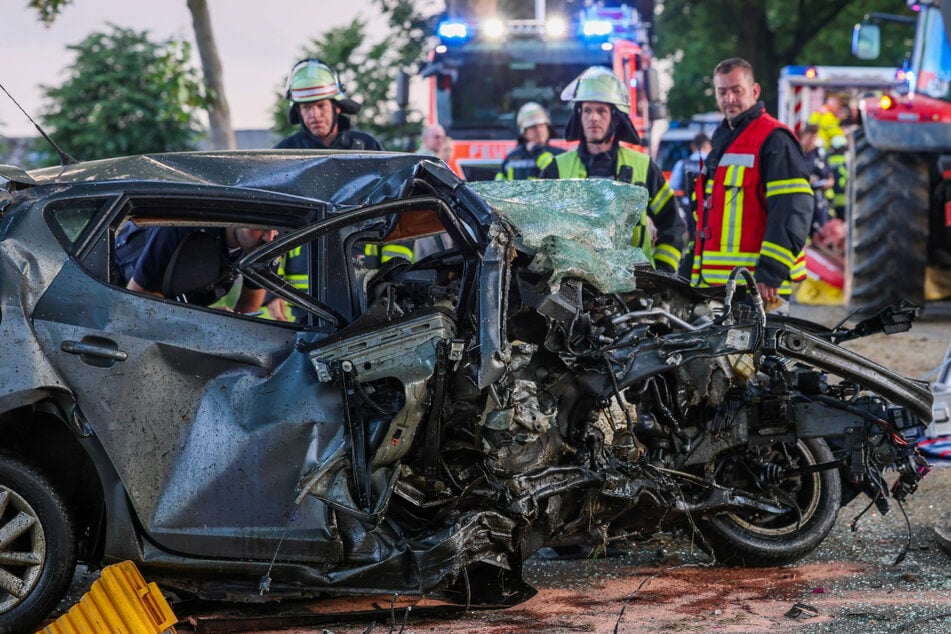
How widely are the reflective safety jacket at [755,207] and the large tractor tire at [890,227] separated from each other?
485 cm

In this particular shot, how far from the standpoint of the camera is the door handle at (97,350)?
441 centimetres

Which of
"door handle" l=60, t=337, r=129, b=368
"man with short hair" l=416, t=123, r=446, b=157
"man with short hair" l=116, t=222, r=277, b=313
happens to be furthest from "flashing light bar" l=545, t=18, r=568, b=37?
"door handle" l=60, t=337, r=129, b=368

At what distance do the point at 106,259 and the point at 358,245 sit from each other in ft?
3.01

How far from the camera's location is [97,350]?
14.5 ft

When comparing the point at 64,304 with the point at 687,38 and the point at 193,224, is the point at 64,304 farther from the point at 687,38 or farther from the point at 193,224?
the point at 687,38

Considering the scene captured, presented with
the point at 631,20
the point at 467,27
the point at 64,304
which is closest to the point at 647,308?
the point at 64,304

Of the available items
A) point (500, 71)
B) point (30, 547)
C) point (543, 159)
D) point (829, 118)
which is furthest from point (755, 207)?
point (829, 118)

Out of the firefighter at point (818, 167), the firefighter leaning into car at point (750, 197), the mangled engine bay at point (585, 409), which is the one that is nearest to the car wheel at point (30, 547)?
the mangled engine bay at point (585, 409)

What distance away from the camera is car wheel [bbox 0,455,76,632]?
4395 millimetres

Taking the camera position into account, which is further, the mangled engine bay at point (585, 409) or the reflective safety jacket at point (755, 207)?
the reflective safety jacket at point (755, 207)

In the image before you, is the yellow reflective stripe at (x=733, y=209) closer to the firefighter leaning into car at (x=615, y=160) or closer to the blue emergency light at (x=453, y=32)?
the firefighter leaning into car at (x=615, y=160)

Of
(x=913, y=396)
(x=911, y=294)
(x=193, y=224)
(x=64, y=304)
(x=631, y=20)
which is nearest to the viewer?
(x=64, y=304)

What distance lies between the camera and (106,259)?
459cm

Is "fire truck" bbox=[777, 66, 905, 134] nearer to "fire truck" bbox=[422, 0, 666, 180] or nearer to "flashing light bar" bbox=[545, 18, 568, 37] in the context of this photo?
"fire truck" bbox=[422, 0, 666, 180]
